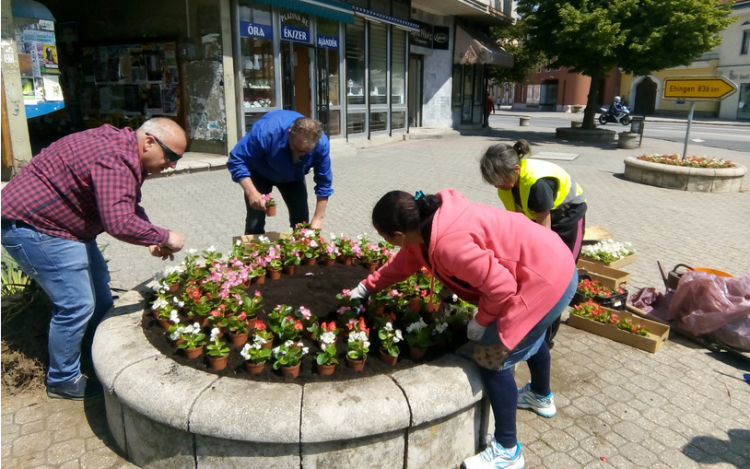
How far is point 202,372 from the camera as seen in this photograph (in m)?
2.74

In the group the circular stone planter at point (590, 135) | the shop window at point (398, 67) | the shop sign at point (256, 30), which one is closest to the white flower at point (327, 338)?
the shop sign at point (256, 30)

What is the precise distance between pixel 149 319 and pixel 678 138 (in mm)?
23516

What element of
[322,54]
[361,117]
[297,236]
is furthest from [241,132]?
[297,236]

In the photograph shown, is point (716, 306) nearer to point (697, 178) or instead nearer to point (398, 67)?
point (697, 178)

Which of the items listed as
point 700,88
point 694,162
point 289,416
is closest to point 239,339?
point 289,416

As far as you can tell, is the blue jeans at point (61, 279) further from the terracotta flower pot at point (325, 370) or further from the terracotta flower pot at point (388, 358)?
the terracotta flower pot at point (388, 358)

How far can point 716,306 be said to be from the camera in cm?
425

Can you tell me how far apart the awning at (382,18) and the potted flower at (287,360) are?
1323 cm

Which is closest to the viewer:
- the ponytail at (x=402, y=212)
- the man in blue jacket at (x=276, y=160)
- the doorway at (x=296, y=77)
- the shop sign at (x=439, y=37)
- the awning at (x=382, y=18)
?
the ponytail at (x=402, y=212)

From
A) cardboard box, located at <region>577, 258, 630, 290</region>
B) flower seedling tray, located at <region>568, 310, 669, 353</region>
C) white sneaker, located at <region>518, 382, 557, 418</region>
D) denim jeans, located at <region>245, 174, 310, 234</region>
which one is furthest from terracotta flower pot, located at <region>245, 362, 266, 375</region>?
cardboard box, located at <region>577, 258, 630, 290</region>

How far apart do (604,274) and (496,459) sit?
2.88 m

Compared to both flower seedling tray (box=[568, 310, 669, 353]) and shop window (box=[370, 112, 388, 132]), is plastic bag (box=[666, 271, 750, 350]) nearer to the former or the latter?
flower seedling tray (box=[568, 310, 669, 353])

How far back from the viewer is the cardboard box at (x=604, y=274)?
4.91m

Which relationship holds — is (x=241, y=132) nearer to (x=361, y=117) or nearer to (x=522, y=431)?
(x=361, y=117)
